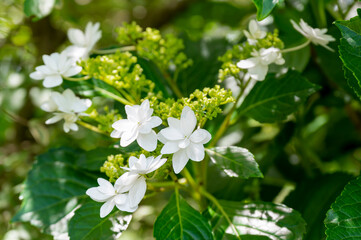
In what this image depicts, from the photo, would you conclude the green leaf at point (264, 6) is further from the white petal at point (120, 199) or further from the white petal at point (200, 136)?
the white petal at point (120, 199)

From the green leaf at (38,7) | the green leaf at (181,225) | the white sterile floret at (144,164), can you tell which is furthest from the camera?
the green leaf at (38,7)

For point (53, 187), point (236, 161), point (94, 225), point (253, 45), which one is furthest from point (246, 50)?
point (53, 187)

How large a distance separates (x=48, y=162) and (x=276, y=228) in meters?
0.62

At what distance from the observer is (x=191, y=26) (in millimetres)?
1826

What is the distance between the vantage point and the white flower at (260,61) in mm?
797

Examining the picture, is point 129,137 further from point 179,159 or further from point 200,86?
point 200,86

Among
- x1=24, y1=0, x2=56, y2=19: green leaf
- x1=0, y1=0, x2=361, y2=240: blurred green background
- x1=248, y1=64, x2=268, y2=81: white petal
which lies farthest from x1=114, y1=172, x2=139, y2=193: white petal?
x1=24, y1=0, x2=56, y2=19: green leaf

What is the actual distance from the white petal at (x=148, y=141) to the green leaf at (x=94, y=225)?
0.21 metres

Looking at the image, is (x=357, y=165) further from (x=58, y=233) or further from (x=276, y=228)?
(x=58, y=233)

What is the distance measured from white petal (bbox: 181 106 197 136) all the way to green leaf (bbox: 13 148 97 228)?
428mm

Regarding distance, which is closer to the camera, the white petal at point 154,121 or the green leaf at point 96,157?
the white petal at point 154,121

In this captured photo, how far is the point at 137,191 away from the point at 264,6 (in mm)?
408

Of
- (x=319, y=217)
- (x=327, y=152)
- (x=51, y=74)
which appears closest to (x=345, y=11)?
(x=327, y=152)

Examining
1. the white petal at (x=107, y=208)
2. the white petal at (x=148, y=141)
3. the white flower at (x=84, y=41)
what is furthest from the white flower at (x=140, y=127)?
the white flower at (x=84, y=41)
